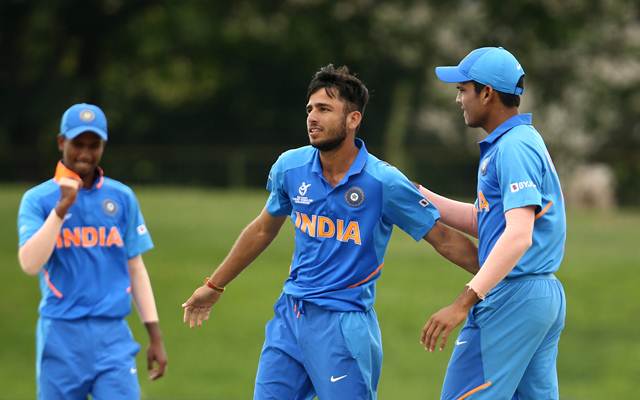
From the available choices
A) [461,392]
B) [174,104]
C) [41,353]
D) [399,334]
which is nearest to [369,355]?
[461,392]

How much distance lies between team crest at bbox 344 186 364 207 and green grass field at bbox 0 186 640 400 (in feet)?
26.8

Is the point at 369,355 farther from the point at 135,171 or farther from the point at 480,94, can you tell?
the point at 135,171

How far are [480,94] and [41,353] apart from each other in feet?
9.25

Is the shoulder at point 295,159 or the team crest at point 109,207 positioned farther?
the team crest at point 109,207

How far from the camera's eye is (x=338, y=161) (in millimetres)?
6418

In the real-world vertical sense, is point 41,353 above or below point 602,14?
below

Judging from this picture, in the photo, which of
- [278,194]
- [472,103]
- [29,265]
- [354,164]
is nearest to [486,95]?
[472,103]

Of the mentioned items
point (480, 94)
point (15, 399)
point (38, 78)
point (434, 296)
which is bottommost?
point (15, 399)

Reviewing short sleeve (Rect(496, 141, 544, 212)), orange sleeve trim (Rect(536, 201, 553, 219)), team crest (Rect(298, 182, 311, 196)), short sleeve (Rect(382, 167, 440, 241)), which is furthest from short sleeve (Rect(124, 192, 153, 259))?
orange sleeve trim (Rect(536, 201, 553, 219))

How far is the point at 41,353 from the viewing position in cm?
676

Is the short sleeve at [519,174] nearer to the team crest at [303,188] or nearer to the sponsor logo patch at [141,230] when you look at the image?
the team crest at [303,188]

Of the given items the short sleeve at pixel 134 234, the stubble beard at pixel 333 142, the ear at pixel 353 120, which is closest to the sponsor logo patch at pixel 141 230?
the short sleeve at pixel 134 234

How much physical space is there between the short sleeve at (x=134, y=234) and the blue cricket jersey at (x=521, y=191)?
205 centimetres

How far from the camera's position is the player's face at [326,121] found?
6.34 meters
